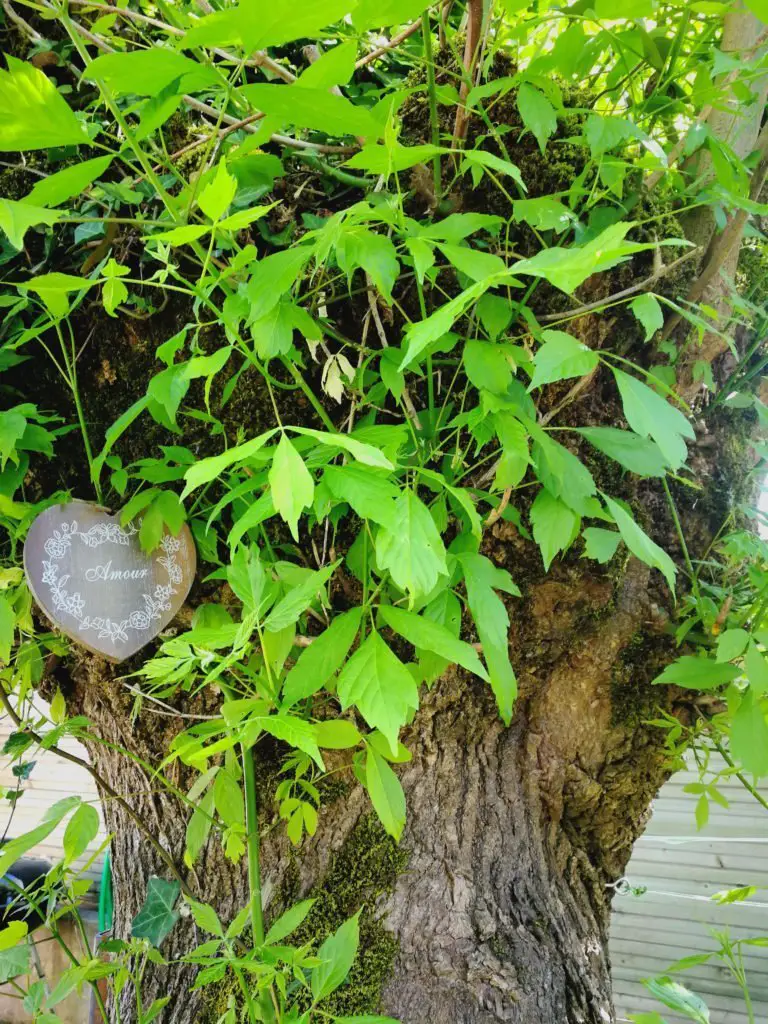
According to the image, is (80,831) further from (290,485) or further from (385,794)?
(290,485)

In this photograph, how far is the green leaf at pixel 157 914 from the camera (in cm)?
97

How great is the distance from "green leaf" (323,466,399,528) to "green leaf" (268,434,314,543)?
68 millimetres

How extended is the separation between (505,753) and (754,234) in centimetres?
78

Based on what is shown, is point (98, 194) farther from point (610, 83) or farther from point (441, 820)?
point (441, 820)

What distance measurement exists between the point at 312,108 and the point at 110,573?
61 centimetres

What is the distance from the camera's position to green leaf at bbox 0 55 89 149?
0.54m

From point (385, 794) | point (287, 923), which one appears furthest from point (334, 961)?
point (385, 794)

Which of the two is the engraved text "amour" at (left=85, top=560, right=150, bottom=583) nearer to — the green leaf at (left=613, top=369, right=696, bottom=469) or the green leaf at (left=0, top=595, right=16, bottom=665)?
the green leaf at (left=0, top=595, right=16, bottom=665)

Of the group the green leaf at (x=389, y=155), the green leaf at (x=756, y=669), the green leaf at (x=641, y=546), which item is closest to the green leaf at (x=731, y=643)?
the green leaf at (x=756, y=669)

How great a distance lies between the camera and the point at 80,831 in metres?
0.89

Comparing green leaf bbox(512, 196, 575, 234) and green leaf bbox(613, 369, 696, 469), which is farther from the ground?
green leaf bbox(512, 196, 575, 234)

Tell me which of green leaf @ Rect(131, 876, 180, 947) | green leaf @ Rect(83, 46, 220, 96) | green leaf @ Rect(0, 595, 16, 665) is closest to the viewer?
green leaf @ Rect(83, 46, 220, 96)

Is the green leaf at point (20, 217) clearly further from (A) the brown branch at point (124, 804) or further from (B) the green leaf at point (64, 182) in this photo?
(A) the brown branch at point (124, 804)

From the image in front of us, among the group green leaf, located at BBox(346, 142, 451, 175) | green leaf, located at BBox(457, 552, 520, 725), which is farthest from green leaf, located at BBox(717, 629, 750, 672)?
green leaf, located at BBox(346, 142, 451, 175)
